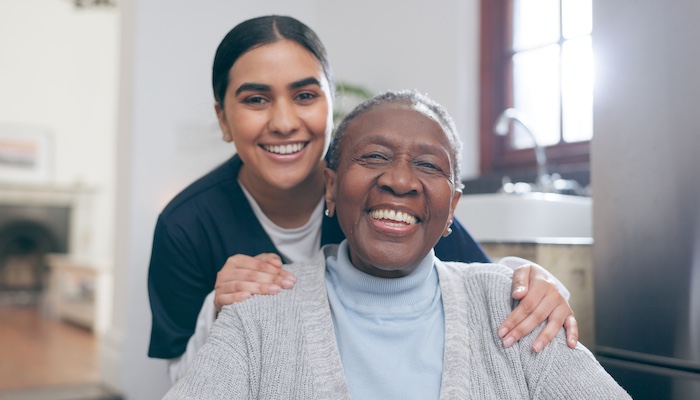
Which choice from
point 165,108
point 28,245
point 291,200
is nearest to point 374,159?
point 291,200

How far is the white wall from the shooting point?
8.41 feet

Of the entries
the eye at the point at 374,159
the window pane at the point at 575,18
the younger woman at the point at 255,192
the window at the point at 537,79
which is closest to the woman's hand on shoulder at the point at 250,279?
the younger woman at the point at 255,192

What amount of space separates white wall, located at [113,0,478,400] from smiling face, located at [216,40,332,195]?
4.27 ft

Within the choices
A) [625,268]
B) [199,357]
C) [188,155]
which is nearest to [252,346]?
[199,357]

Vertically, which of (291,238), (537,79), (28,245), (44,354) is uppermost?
(537,79)

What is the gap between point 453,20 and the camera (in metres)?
2.82

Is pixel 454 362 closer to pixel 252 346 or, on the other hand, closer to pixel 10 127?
pixel 252 346

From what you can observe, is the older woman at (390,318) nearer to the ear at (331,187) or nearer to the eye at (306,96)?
the ear at (331,187)

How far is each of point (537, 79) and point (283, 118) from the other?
170 cm

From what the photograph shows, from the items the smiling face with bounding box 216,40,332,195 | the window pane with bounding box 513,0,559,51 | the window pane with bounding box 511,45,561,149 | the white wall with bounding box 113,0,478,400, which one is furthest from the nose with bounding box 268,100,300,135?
the window pane with bounding box 513,0,559,51

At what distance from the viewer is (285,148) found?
4.44 ft

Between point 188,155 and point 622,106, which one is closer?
point 622,106

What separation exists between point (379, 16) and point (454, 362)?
2.41 meters

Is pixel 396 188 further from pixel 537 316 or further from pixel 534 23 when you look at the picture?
pixel 534 23
